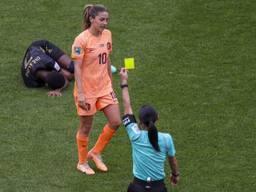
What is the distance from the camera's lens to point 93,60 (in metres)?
9.21

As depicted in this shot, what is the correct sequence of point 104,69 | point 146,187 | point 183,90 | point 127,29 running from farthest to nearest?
point 127,29
point 183,90
point 104,69
point 146,187

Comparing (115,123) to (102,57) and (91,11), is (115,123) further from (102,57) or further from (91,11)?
(91,11)

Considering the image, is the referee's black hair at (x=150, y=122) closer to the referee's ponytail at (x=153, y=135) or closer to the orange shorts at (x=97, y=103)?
the referee's ponytail at (x=153, y=135)

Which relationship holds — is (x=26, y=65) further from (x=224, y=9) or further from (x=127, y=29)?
(x=224, y=9)

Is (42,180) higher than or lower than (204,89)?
lower

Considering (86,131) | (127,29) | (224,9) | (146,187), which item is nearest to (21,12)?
(127,29)

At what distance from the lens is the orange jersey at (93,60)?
9.11 m

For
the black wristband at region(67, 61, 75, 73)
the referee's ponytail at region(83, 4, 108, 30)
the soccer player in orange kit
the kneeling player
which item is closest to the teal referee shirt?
the soccer player in orange kit

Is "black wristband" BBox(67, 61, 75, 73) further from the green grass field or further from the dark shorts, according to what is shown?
the dark shorts

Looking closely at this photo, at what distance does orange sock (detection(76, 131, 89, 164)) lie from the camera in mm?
9547

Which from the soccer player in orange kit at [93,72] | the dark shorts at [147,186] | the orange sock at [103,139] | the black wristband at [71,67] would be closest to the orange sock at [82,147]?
the soccer player in orange kit at [93,72]

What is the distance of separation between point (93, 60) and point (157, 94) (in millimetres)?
2660

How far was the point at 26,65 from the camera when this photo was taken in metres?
12.1

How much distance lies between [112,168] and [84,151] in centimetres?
46
